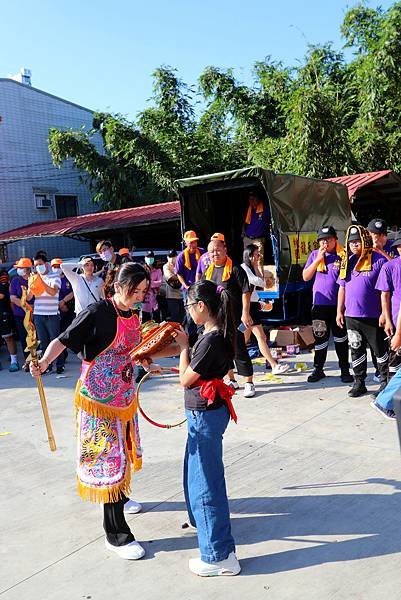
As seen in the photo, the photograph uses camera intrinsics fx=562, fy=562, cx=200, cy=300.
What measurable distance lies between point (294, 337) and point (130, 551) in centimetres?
570

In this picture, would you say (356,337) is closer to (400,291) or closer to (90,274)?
(400,291)

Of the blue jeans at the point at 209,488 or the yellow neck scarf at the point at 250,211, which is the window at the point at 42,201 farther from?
the blue jeans at the point at 209,488

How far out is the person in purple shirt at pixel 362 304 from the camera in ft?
18.7

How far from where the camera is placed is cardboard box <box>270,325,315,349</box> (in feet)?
27.9

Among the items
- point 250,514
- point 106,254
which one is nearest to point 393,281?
point 250,514

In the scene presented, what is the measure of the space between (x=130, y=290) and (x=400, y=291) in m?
3.02

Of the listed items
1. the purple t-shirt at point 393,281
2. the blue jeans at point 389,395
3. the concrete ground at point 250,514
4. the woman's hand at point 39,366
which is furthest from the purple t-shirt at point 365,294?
the woman's hand at point 39,366

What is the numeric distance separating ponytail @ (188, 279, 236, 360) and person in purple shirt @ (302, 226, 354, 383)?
3831mm

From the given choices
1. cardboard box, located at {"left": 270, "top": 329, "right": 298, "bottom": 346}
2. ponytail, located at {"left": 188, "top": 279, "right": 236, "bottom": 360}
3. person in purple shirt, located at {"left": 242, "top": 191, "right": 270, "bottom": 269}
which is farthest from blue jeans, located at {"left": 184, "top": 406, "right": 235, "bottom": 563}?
person in purple shirt, located at {"left": 242, "top": 191, "right": 270, "bottom": 269}

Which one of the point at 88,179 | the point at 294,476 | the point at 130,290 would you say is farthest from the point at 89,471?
the point at 88,179

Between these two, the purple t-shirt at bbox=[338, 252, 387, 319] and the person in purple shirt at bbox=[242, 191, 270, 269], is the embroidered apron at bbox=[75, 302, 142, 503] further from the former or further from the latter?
the person in purple shirt at bbox=[242, 191, 270, 269]

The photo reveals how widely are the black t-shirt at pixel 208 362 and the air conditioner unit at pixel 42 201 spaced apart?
1965 cm

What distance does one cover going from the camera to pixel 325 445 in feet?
15.4

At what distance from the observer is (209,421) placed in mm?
2965
